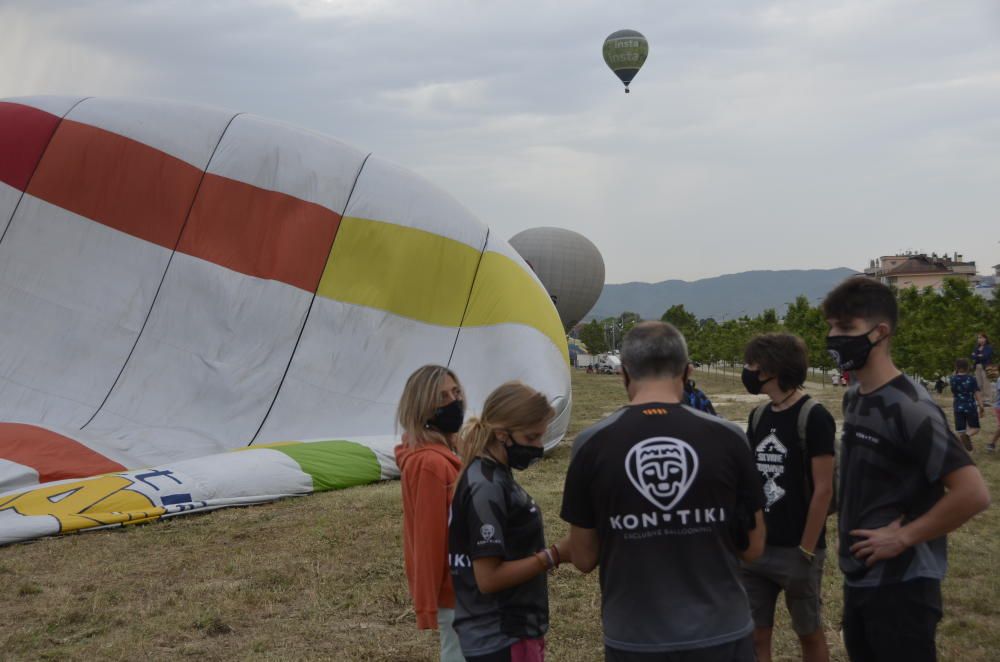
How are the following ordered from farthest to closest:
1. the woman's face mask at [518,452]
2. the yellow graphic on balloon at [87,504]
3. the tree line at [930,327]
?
the tree line at [930,327] < the yellow graphic on balloon at [87,504] < the woman's face mask at [518,452]

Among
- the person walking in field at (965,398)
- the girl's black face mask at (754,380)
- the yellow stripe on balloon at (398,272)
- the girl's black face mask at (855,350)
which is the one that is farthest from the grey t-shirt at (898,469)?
the person walking in field at (965,398)

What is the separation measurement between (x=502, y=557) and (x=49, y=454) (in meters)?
7.48

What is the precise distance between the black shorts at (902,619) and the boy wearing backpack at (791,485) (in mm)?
695

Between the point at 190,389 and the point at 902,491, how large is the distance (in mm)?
9139

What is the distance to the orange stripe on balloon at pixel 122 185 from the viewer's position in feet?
36.1

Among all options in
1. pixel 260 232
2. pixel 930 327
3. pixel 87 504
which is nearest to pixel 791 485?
pixel 87 504

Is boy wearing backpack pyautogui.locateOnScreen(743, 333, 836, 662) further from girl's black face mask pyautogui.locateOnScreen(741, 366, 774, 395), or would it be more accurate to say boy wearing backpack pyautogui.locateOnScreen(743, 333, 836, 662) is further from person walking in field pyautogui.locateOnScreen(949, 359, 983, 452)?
person walking in field pyautogui.locateOnScreen(949, 359, 983, 452)

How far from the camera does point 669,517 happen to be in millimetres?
2236

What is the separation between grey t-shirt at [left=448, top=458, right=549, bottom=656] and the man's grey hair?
52cm

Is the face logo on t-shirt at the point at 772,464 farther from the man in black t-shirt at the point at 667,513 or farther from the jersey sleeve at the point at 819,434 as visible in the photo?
→ the man in black t-shirt at the point at 667,513

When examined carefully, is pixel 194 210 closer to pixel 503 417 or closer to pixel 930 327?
pixel 503 417

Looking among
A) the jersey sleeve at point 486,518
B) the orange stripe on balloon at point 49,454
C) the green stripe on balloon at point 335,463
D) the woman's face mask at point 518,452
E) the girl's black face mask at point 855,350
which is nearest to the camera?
the jersey sleeve at point 486,518

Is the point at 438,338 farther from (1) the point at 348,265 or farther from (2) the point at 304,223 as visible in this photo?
(2) the point at 304,223

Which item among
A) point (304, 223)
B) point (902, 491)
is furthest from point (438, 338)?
point (902, 491)
